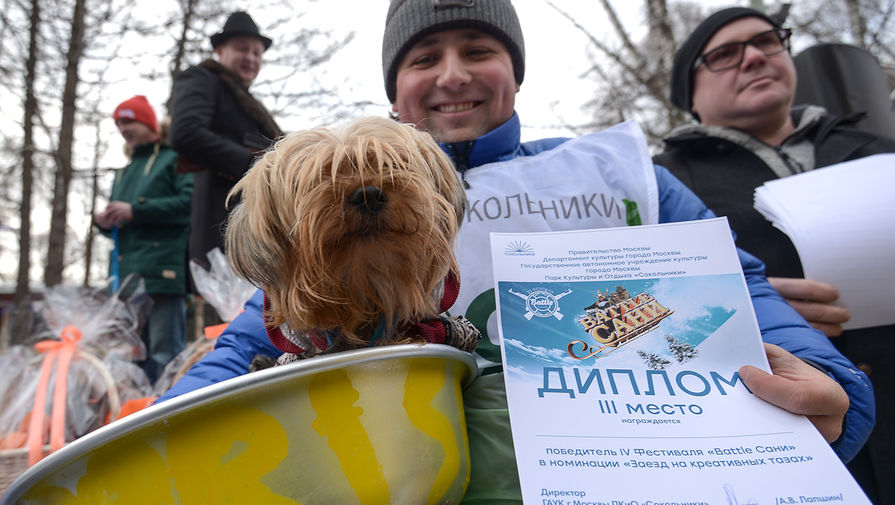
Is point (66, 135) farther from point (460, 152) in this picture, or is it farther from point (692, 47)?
point (692, 47)

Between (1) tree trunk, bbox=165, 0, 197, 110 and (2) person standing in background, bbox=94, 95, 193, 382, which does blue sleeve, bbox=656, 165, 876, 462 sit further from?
(1) tree trunk, bbox=165, 0, 197, 110

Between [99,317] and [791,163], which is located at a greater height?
[791,163]

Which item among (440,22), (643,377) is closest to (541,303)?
(643,377)

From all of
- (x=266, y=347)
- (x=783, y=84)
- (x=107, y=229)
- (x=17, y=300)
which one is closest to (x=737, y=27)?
(x=783, y=84)

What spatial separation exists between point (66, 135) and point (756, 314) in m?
8.20

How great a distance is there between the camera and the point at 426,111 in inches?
79.7

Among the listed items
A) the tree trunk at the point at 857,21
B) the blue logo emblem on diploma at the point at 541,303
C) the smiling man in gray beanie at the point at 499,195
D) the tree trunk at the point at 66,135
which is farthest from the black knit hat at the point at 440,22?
the tree trunk at the point at 857,21

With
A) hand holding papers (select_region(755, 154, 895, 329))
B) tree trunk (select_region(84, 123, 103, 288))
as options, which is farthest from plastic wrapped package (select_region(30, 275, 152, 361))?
tree trunk (select_region(84, 123, 103, 288))

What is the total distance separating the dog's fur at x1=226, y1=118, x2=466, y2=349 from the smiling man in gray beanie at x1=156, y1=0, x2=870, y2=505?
0.70 ft

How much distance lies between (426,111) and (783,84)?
179 cm

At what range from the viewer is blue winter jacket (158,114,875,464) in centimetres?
127

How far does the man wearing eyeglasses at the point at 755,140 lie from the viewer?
1.98 m

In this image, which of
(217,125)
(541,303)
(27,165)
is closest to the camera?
(541,303)

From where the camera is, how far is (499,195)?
1720 millimetres
